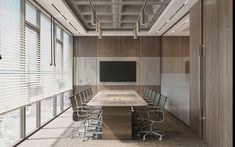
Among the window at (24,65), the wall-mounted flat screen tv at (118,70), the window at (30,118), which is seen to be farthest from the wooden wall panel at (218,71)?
the wall-mounted flat screen tv at (118,70)

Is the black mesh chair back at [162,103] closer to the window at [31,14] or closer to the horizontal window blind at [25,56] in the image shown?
the horizontal window blind at [25,56]

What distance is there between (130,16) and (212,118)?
15.8 ft

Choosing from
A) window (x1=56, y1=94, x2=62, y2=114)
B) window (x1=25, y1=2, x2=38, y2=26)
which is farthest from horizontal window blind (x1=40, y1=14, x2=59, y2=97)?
window (x1=56, y1=94, x2=62, y2=114)

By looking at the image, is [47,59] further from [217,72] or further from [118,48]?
[217,72]

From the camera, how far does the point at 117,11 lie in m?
8.52

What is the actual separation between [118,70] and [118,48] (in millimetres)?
910

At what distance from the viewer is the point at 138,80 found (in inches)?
486

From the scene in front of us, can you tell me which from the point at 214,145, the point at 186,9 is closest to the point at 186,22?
the point at 186,9

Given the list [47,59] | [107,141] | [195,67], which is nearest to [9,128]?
[107,141]

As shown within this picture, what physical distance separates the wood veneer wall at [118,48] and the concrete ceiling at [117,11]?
4.24 ft

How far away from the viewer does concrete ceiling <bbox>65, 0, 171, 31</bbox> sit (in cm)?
749

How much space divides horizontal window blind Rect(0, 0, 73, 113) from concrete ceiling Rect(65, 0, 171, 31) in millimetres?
1043

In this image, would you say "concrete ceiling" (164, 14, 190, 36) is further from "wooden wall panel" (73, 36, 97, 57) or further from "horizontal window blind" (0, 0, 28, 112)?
"horizontal window blind" (0, 0, 28, 112)

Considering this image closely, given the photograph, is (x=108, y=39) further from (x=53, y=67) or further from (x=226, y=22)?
(x=226, y=22)
